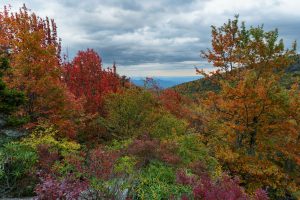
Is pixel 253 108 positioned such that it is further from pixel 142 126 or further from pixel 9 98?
pixel 9 98

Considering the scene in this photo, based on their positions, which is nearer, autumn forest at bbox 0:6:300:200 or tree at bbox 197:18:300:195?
autumn forest at bbox 0:6:300:200

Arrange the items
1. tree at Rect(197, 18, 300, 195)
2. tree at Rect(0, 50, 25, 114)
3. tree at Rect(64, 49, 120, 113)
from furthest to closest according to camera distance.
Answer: tree at Rect(64, 49, 120, 113), tree at Rect(197, 18, 300, 195), tree at Rect(0, 50, 25, 114)

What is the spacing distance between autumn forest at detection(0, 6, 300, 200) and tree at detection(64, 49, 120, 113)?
0.10 meters

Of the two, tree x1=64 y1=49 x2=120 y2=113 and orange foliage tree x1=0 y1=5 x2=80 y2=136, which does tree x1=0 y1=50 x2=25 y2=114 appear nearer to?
orange foliage tree x1=0 y1=5 x2=80 y2=136

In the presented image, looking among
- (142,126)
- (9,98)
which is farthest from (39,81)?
(142,126)

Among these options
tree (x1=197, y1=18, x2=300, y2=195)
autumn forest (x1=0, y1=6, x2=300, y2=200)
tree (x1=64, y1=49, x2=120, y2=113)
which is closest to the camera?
autumn forest (x1=0, y1=6, x2=300, y2=200)

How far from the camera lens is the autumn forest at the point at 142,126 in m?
12.2

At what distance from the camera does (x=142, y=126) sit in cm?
2184

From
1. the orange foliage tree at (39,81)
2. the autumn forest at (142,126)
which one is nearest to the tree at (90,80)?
the autumn forest at (142,126)

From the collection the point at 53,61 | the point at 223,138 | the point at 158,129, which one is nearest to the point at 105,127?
the point at 158,129

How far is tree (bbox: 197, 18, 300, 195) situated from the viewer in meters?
19.8

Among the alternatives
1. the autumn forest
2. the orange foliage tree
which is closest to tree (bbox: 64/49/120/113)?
the autumn forest

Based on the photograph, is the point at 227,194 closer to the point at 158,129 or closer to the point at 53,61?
the point at 158,129

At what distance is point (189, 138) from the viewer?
57.7 feet
